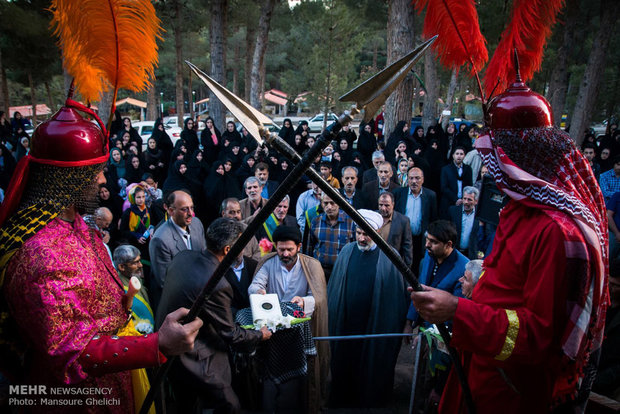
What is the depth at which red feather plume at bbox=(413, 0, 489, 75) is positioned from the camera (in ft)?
7.61

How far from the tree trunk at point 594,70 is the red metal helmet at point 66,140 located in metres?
16.0

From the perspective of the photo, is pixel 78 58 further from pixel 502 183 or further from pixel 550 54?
pixel 550 54

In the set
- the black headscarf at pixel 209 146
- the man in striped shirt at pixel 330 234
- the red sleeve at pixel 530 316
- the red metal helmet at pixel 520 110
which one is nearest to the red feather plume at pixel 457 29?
the red metal helmet at pixel 520 110

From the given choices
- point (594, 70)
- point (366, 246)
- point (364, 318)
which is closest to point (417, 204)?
point (366, 246)

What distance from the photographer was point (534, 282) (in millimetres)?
1831

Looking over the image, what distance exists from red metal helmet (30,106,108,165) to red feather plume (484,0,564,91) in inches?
96.3

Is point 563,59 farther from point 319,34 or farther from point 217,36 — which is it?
point 217,36

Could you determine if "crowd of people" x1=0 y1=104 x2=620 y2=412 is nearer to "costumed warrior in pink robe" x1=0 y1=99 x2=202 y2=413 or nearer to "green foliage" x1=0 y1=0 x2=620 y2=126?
"costumed warrior in pink robe" x1=0 y1=99 x2=202 y2=413

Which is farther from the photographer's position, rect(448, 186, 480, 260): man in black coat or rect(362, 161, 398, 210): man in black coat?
rect(362, 161, 398, 210): man in black coat

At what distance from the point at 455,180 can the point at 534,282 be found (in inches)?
236

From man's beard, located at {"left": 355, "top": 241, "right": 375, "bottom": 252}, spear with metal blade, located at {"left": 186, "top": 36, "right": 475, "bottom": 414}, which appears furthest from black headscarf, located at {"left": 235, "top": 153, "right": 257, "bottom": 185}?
spear with metal blade, located at {"left": 186, "top": 36, "right": 475, "bottom": 414}

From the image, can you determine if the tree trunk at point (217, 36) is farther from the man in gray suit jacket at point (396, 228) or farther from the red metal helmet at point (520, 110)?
the red metal helmet at point (520, 110)

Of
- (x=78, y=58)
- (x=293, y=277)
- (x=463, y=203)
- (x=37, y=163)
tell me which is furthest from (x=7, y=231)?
(x=463, y=203)

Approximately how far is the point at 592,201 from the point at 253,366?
2953 millimetres
